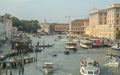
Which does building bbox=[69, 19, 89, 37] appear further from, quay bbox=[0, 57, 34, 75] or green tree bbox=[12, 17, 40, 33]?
quay bbox=[0, 57, 34, 75]

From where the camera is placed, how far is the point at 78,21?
568 feet

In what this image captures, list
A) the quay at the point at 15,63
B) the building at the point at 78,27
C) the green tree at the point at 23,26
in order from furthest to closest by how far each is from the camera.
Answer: the building at the point at 78,27
the green tree at the point at 23,26
the quay at the point at 15,63

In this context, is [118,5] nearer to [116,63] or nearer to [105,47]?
[105,47]

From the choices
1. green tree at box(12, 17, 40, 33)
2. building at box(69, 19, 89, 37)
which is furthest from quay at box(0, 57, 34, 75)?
building at box(69, 19, 89, 37)

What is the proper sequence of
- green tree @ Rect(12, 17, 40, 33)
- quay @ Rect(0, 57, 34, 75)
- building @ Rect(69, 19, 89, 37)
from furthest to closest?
building @ Rect(69, 19, 89, 37) < green tree @ Rect(12, 17, 40, 33) < quay @ Rect(0, 57, 34, 75)

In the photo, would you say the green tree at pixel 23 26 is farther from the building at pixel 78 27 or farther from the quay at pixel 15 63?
the quay at pixel 15 63

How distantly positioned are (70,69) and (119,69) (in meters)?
5.44

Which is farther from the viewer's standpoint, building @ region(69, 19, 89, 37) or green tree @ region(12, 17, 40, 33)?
building @ region(69, 19, 89, 37)

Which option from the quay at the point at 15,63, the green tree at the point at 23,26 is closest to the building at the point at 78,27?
the green tree at the point at 23,26

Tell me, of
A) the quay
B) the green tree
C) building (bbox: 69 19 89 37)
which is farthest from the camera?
building (bbox: 69 19 89 37)

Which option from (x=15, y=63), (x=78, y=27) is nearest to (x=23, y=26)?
(x=78, y=27)

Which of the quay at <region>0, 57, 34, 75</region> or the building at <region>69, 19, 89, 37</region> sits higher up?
the building at <region>69, 19, 89, 37</region>

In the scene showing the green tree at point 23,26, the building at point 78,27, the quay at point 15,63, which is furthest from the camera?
the building at point 78,27

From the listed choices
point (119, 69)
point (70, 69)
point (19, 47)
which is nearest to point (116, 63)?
point (119, 69)
